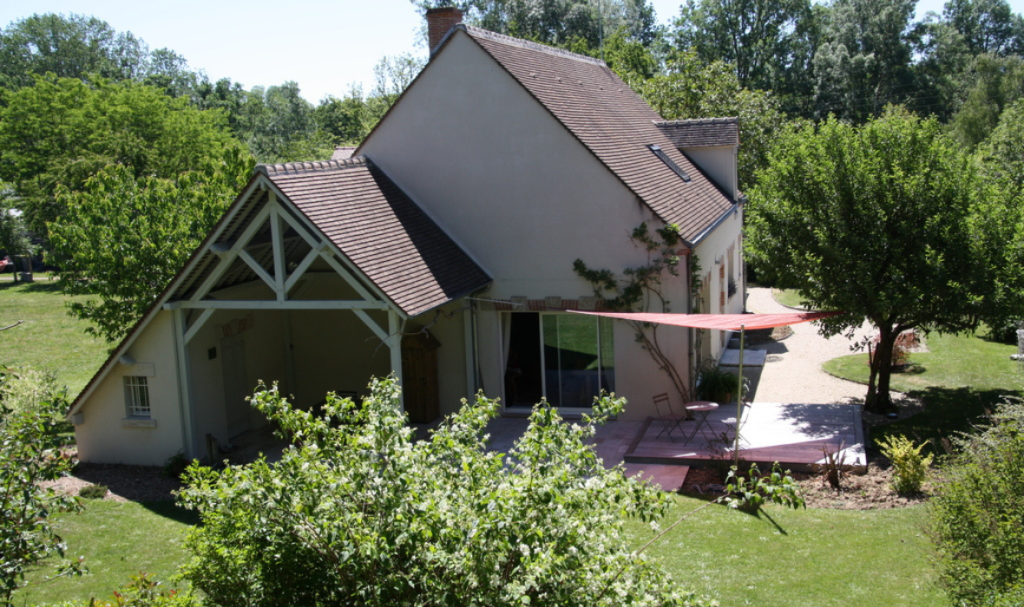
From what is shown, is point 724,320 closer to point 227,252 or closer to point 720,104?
point 227,252

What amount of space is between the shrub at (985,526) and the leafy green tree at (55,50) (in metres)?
82.7

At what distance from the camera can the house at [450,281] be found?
14625 millimetres

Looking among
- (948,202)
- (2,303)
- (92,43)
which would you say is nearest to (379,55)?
(2,303)

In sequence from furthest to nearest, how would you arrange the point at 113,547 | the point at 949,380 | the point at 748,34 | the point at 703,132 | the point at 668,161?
the point at 748,34
the point at 703,132
the point at 668,161
the point at 949,380
the point at 113,547

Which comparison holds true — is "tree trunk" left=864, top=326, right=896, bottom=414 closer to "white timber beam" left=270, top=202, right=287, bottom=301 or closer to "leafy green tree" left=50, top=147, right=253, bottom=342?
"white timber beam" left=270, top=202, right=287, bottom=301

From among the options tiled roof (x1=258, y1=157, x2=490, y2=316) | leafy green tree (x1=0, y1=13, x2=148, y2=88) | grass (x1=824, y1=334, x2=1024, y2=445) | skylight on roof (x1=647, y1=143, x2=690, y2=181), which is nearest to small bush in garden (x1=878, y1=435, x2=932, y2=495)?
grass (x1=824, y1=334, x2=1024, y2=445)

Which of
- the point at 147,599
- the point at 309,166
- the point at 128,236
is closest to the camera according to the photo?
the point at 147,599

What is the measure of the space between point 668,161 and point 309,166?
9104 mm

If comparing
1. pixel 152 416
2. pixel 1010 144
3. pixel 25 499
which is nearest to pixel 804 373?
pixel 152 416

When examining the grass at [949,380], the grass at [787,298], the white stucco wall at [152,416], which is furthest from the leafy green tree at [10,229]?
the grass at [949,380]

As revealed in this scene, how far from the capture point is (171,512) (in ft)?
42.2

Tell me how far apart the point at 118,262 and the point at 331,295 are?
4357 millimetres

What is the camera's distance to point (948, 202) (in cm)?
1421

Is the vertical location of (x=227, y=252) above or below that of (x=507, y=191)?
below
